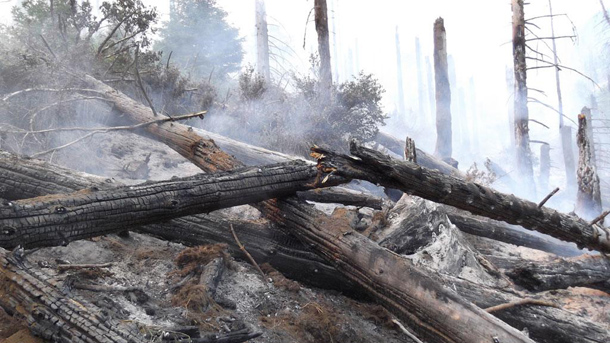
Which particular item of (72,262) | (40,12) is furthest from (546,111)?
(72,262)

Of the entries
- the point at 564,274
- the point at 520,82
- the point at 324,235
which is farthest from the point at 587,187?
the point at 324,235

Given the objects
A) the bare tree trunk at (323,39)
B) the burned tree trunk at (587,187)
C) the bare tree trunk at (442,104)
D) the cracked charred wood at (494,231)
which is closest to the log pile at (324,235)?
the cracked charred wood at (494,231)

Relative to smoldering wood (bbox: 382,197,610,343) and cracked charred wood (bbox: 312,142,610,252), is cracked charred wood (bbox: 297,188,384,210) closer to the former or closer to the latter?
smoldering wood (bbox: 382,197,610,343)

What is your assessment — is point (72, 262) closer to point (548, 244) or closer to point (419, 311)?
point (419, 311)

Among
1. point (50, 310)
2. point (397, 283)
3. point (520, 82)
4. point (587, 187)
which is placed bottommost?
point (587, 187)

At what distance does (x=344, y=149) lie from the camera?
1003cm

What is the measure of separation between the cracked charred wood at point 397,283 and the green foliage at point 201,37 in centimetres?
1651

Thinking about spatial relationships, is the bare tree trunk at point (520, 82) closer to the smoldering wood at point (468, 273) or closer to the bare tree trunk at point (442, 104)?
the bare tree trunk at point (442, 104)

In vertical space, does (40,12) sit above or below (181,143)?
above

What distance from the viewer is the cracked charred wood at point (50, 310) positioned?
2.12 m

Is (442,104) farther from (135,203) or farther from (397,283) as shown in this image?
(135,203)

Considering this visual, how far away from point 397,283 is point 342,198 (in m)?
2.43

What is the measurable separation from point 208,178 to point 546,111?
5816 cm

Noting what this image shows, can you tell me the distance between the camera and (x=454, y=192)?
3748 millimetres
